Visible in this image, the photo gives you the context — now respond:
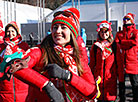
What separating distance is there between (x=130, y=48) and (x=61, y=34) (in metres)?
3.31

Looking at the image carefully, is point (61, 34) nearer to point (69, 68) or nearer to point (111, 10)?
point (69, 68)

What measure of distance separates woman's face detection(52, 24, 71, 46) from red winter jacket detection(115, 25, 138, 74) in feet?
10.4

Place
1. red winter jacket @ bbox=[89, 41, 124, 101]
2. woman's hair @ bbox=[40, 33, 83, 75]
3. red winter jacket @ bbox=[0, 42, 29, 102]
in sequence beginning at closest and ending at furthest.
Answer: woman's hair @ bbox=[40, 33, 83, 75]
red winter jacket @ bbox=[0, 42, 29, 102]
red winter jacket @ bbox=[89, 41, 124, 101]

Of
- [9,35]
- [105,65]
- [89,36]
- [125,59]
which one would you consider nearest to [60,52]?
[9,35]

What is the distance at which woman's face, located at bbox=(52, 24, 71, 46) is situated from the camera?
1.86 m

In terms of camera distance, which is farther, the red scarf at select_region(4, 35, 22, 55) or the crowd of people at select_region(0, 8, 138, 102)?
the red scarf at select_region(4, 35, 22, 55)

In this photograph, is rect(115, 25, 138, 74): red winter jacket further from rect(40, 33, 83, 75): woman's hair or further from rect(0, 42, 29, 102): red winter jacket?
rect(40, 33, 83, 75): woman's hair

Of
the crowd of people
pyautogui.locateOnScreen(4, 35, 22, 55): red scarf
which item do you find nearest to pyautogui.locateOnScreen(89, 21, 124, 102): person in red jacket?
pyautogui.locateOnScreen(4, 35, 22, 55): red scarf

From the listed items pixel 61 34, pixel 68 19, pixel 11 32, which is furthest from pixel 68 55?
pixel 11 32

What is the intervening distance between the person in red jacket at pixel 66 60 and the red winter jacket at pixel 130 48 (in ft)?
9.94

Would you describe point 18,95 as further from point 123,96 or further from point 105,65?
point 123,96

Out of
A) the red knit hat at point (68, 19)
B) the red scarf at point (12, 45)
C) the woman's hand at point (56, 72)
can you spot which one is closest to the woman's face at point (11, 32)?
the red scarf at point (12, 45)

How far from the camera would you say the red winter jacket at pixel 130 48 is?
4891 mm

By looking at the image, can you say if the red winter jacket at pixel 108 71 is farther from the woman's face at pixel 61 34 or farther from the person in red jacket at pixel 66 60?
the woman's face at pixel 61 34
